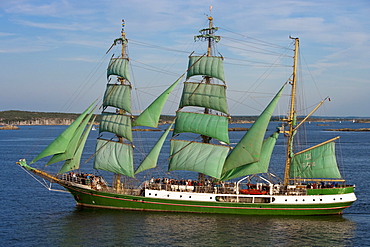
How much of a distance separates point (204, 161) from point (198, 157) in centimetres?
72

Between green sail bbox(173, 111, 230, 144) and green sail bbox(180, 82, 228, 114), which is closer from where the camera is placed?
green sail bbox(173, 111, 230, 144)

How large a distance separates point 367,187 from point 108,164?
29.4 meters

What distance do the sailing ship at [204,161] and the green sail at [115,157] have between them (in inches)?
3.7

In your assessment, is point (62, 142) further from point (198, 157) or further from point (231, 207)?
point (231, 207)

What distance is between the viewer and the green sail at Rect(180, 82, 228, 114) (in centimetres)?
4453

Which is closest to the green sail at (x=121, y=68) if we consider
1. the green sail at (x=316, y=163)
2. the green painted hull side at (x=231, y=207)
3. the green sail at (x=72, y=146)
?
the green sail at (x=72, y=146)

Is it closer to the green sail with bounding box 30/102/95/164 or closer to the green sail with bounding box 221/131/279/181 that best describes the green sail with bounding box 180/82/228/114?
the green sail with bounding box 221/131/279/181

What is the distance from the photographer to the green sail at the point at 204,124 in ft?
145

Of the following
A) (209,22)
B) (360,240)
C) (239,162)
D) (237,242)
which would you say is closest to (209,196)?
(239,162)

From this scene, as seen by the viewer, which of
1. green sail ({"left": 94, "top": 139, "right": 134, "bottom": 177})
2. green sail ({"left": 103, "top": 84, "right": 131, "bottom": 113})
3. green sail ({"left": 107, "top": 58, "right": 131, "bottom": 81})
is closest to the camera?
green sail ({"left": 94, "top": 139, "right": 134, "bottom": 177})

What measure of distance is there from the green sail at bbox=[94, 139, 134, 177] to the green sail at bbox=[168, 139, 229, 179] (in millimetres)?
3982

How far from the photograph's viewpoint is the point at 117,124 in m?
45.3

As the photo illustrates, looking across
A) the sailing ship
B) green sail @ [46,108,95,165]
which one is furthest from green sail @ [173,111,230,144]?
green sail @ [46,108,95,165]

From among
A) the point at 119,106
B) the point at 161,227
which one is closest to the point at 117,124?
the point at 119,106
